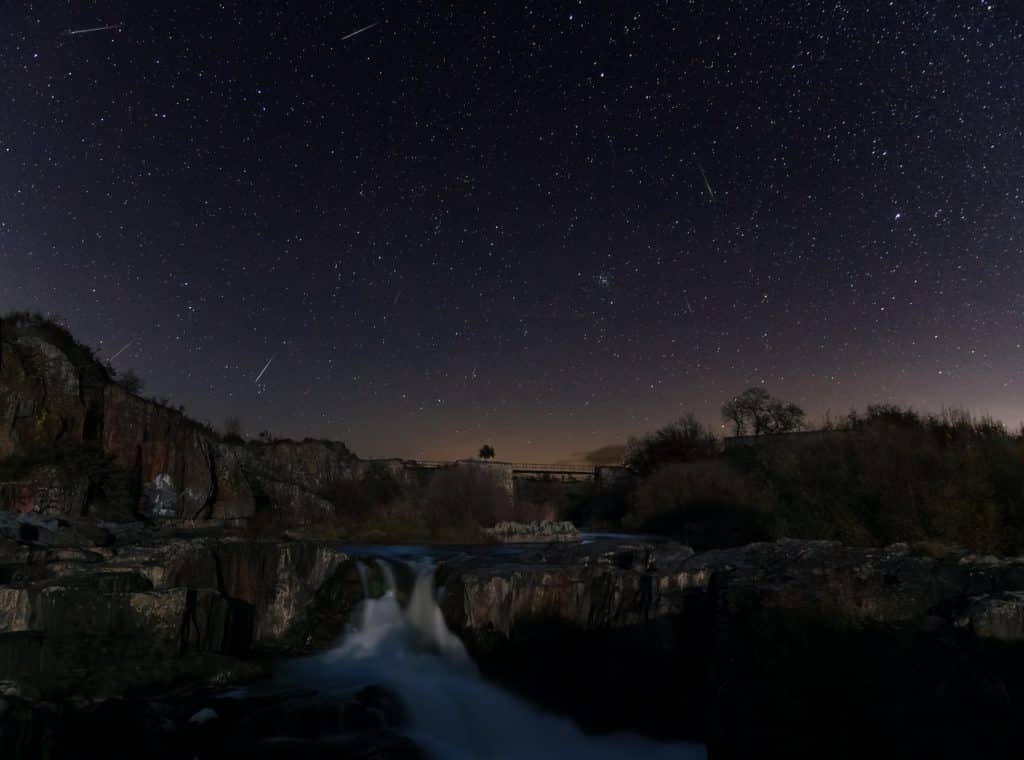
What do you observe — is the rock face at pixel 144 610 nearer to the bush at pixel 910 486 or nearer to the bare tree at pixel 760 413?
the bush at pixel 910 486

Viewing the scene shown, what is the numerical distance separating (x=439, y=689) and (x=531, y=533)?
17528mm

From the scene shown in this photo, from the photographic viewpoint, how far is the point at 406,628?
50.8 feet

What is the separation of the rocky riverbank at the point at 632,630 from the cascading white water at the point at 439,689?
0.42 meters

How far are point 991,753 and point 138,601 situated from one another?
39.0ft

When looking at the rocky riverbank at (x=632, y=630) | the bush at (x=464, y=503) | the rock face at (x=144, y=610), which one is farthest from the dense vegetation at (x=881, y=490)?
the rock face at (x=144, y=610)

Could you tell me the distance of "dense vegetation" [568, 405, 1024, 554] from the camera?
14.1 m

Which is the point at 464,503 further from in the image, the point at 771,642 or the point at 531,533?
the point at 771,642

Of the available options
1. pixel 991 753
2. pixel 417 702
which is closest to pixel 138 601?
pixel 417 702

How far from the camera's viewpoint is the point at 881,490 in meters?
16.6

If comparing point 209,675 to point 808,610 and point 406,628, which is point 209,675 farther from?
point 808,610

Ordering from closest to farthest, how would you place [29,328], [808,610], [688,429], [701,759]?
[808,610]
[701,759]
[29,328]
[688,429]

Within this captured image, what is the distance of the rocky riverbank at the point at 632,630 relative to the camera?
7562 millimetres

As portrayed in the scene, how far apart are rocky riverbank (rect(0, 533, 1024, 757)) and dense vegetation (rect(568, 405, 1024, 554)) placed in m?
3.63

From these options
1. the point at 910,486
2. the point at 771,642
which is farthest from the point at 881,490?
the point at 771,642
